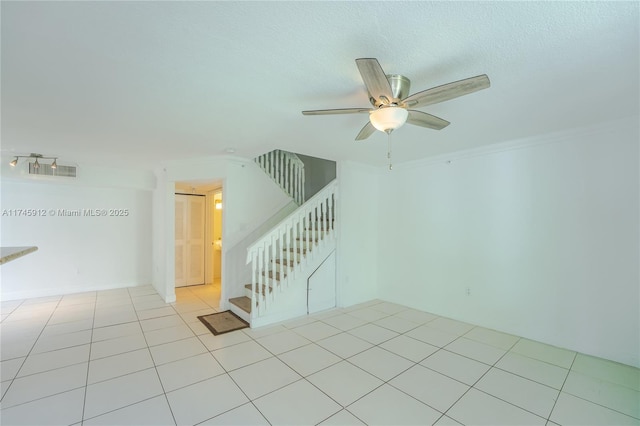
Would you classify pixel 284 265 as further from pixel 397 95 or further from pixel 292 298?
pixel 397 95

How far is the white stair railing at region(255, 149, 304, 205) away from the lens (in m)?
5.03

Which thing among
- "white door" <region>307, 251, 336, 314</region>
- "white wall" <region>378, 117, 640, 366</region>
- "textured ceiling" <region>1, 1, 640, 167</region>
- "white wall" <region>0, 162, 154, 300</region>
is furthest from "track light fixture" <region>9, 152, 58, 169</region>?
"white wall" <region>378, 117, 640, 366</region>

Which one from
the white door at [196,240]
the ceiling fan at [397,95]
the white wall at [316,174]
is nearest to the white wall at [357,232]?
the white wall at [316,174]

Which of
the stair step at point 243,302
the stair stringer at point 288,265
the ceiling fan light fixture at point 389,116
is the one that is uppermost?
the ceiling fan light fixture at point 389,116

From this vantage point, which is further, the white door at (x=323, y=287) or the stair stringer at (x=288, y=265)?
the white door at (x=323, y=287)

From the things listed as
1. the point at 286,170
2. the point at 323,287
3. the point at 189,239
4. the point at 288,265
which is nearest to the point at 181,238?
the point at 189,239

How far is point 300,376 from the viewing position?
99.5 inches

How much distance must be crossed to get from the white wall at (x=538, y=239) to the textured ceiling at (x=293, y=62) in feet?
1.54

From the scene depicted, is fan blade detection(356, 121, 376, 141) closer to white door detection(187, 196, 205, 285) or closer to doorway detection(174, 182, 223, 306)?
doorway detection(174, 182, 223, 306)

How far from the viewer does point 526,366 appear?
8.91 ft

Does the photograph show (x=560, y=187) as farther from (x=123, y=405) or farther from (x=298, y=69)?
(x=123, y=405)

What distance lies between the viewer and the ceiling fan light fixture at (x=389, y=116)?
→ 73.6 inches

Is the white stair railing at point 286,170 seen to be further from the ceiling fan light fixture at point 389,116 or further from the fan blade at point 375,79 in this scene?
the fan blade at point 375,79

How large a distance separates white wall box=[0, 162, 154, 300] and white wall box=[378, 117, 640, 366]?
219 inches
